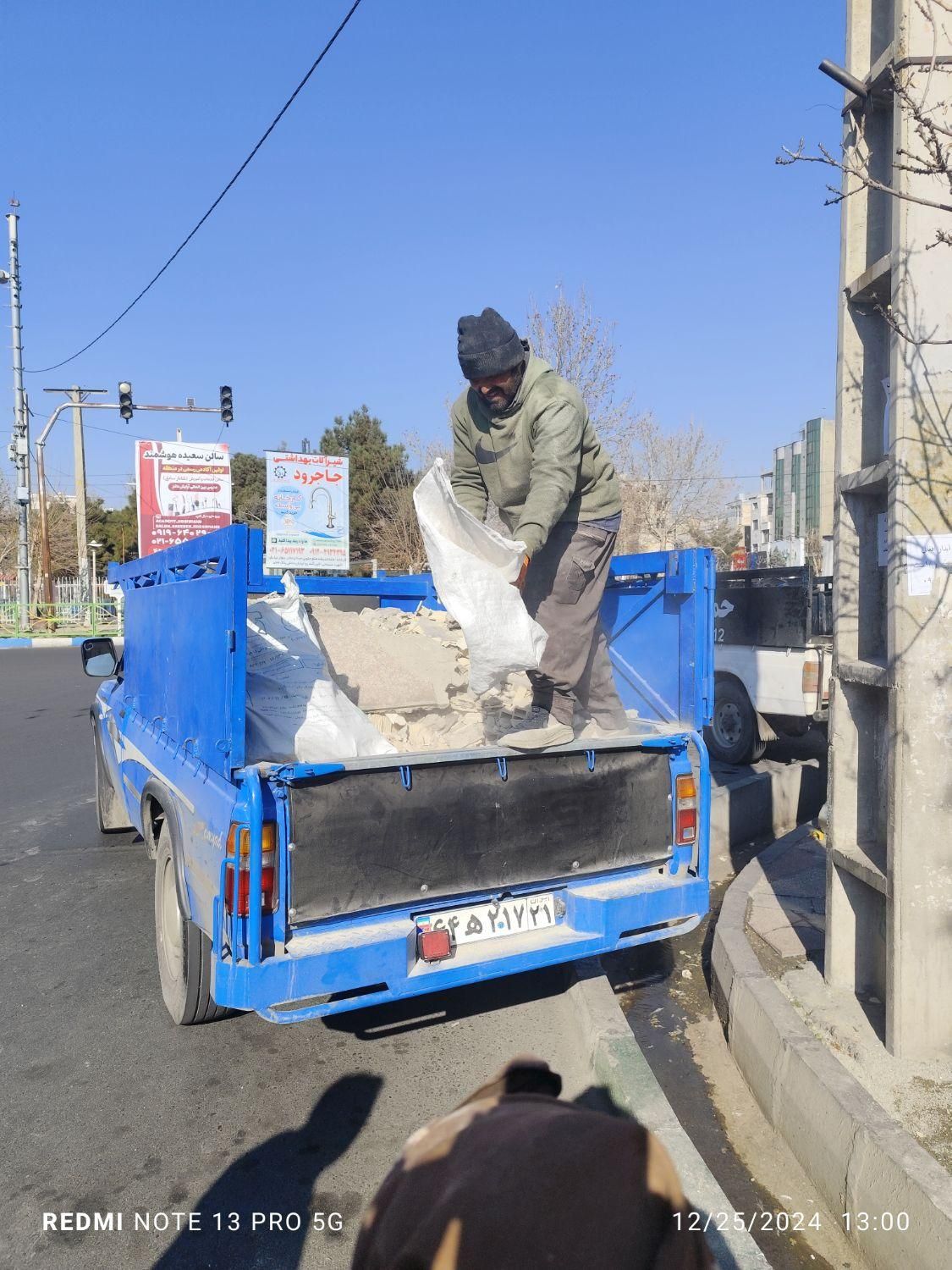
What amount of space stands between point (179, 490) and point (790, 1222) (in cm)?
2270

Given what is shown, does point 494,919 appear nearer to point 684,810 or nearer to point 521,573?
point 684,810

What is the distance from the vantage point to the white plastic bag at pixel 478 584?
11.4 ft

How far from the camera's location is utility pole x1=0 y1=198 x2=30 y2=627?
92.4 ft

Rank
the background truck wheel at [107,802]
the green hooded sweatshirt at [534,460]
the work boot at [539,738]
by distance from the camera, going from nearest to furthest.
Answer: the work boot at [539,738] < the green hooded sweatshirt at [534,460] < the background truck wheel at [107,802]

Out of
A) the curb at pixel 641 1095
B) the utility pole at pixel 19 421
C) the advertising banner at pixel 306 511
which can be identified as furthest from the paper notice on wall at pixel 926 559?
the utility pole at pixel 19 421

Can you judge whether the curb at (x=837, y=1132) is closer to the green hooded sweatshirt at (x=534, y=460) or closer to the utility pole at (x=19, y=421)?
the green hooded sweatshirt at (x=534, y=460)

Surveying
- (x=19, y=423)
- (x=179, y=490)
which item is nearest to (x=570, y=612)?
(x=179, y=490)

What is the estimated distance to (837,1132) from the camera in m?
2.73

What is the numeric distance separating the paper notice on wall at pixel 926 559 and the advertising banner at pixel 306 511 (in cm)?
1901

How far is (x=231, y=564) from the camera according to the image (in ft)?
10.4

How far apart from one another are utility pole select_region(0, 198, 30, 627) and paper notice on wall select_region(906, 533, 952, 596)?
29187mm

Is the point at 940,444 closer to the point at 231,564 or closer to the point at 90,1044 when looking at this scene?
the point at 231,564

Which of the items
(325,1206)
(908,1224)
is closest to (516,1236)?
(908,1224)

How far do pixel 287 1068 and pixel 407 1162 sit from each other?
289cm
